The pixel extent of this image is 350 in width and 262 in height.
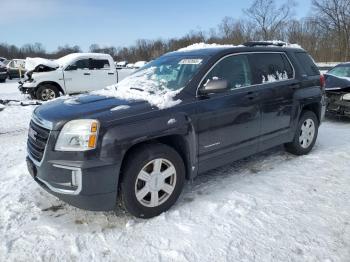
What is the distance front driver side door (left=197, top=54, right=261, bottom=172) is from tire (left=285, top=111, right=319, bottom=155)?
1.13 metres

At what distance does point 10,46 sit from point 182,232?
107 m

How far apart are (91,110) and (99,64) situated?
10.7m

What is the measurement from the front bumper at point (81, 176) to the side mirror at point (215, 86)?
1.35 meters

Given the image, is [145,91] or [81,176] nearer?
[81,176]

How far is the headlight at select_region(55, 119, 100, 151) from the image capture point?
3230mm

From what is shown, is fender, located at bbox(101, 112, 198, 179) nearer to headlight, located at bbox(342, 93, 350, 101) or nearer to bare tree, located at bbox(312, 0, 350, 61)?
headlight, located at bbox(342, 93, 350, 101)

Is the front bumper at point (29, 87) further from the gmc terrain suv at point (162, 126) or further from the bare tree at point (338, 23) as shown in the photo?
the bare tree at point (338, 23)

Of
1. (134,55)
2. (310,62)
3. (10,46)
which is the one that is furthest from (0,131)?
(10,46)

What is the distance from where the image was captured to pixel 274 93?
493cm

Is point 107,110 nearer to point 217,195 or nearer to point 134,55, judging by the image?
point 217,195

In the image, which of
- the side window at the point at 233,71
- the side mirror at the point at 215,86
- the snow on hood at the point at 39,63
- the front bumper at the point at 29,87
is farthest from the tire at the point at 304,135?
the snow on hood at the point at 39,63

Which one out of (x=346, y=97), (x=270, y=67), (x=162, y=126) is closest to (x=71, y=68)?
(x=346, y=97)

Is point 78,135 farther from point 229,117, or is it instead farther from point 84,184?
point 229,117

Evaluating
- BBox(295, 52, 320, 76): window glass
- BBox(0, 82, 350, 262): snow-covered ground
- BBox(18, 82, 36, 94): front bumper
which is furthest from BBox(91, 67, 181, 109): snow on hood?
BBox(18, 82, 36, 94): front bumper
